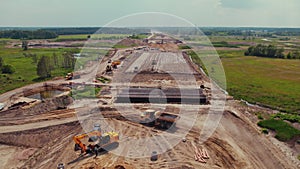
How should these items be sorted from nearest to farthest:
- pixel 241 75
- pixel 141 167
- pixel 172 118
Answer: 1. pixel 141 167
2. pixel 172 118
3. pixel 241 75

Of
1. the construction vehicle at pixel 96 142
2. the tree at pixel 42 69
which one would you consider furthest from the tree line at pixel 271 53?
the construction vehicle at pixel 96 142

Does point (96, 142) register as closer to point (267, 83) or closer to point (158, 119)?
point (158, 119)

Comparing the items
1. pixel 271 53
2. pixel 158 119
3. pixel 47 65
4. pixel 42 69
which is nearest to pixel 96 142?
pixel 158 119

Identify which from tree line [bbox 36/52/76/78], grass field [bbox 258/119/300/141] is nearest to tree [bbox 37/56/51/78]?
tree line [bbox 36/52/76/78]

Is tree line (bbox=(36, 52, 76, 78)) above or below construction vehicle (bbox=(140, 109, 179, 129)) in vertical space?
above

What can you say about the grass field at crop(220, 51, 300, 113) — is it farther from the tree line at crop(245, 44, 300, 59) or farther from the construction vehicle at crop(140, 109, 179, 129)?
the construction vehicle at crop(140, 109, 179, 129)

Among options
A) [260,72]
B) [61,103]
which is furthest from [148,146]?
[260,72]

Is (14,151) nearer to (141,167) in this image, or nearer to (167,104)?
(141,167)
